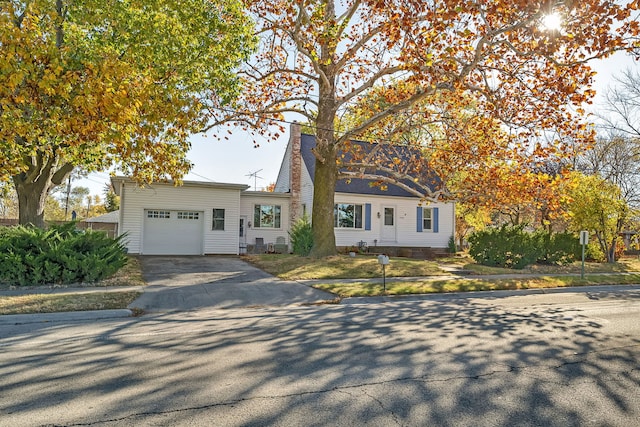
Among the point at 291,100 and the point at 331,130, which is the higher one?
the point at 291,100

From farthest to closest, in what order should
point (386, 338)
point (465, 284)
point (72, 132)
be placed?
1. point (465, 284)
2. point (72, 132)
3. point (386, 338)

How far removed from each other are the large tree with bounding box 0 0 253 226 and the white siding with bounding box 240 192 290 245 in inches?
337

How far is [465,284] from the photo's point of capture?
13.0m

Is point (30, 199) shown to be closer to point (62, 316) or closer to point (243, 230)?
point (62, 316)

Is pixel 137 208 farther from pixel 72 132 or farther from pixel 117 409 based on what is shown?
pixel 117 409

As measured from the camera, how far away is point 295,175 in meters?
25.7

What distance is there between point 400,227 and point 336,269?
481 inches

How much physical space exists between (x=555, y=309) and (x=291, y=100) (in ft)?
40.1

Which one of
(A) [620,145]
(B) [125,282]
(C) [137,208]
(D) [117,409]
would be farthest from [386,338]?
(A) [620,145]

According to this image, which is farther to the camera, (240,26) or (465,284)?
(240,26)

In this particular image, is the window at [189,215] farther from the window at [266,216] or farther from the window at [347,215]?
the window at [347,215]

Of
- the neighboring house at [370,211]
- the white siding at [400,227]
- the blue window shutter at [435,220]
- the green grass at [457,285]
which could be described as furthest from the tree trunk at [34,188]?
the blue window shutter at [435,220]

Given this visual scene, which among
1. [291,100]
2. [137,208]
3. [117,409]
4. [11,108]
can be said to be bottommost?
[117,409]

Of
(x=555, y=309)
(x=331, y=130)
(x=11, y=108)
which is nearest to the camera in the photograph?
(x=555, y=309)
